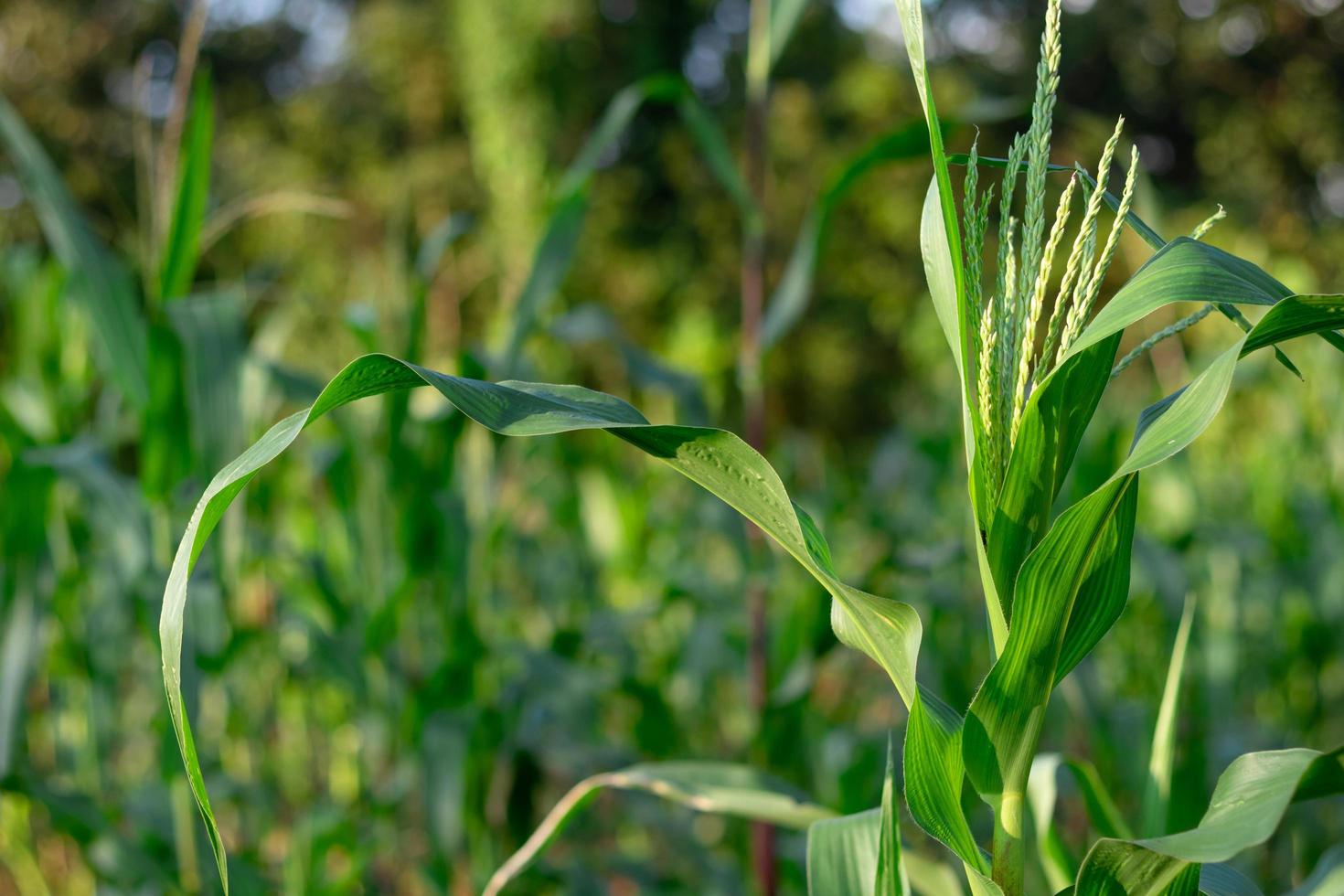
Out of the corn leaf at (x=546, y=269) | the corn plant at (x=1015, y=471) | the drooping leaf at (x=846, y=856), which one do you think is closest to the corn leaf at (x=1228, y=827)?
the corn plant at (x=1015, y=471)

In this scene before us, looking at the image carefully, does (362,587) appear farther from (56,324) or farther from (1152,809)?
(1152,809)

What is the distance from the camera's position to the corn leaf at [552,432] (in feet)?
1.52

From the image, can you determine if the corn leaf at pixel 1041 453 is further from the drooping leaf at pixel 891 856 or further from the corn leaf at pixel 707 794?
the corn leaf at pixel 707 794

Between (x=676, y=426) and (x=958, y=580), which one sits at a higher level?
(x=676, y=426)

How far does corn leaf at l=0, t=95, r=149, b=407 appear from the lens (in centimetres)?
101

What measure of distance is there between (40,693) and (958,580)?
1.69m

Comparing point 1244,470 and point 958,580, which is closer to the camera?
point 958,580

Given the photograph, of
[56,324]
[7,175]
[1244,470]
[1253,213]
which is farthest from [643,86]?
[7,175]

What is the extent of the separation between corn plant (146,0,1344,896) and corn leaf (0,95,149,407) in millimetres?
623

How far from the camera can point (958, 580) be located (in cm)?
192

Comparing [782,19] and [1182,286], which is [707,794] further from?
[782,19]

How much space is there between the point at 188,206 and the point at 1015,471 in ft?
2.72

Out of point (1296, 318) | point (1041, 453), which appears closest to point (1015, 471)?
point (1041, 453)

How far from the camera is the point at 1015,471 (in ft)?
1.56
